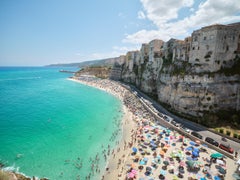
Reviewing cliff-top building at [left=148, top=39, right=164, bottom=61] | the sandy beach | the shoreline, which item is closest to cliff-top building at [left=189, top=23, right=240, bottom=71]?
the sandy beach

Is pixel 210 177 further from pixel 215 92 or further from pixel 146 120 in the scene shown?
pixel 215 92

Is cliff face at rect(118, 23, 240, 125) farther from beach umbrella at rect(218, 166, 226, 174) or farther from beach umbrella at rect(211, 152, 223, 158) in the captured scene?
beach umbrella at rect(218, 166, 226, 174)

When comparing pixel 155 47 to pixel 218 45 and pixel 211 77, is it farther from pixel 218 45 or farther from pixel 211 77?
pixel 211 77

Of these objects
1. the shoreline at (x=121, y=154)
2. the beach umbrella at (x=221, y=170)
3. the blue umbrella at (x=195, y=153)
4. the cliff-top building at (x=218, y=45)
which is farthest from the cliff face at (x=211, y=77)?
the shoreline at (x=121, y=154)

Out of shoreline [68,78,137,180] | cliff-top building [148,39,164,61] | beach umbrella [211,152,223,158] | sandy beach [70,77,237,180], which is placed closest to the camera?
sandy beach [70,77,237,180]

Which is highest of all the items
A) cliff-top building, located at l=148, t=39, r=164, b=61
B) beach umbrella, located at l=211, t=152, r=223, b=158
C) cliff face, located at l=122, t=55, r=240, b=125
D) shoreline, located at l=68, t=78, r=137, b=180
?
cliff-top building, located at l=148, t=39, r=164, b=61

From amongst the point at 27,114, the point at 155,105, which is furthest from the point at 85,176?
the point at 27,114

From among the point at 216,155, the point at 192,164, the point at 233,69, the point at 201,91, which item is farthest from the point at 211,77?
the point at 192,164

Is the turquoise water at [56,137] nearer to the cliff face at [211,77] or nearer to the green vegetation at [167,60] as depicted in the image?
the cliff face at [211,77]

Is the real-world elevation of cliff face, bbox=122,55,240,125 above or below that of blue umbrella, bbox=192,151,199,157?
above
